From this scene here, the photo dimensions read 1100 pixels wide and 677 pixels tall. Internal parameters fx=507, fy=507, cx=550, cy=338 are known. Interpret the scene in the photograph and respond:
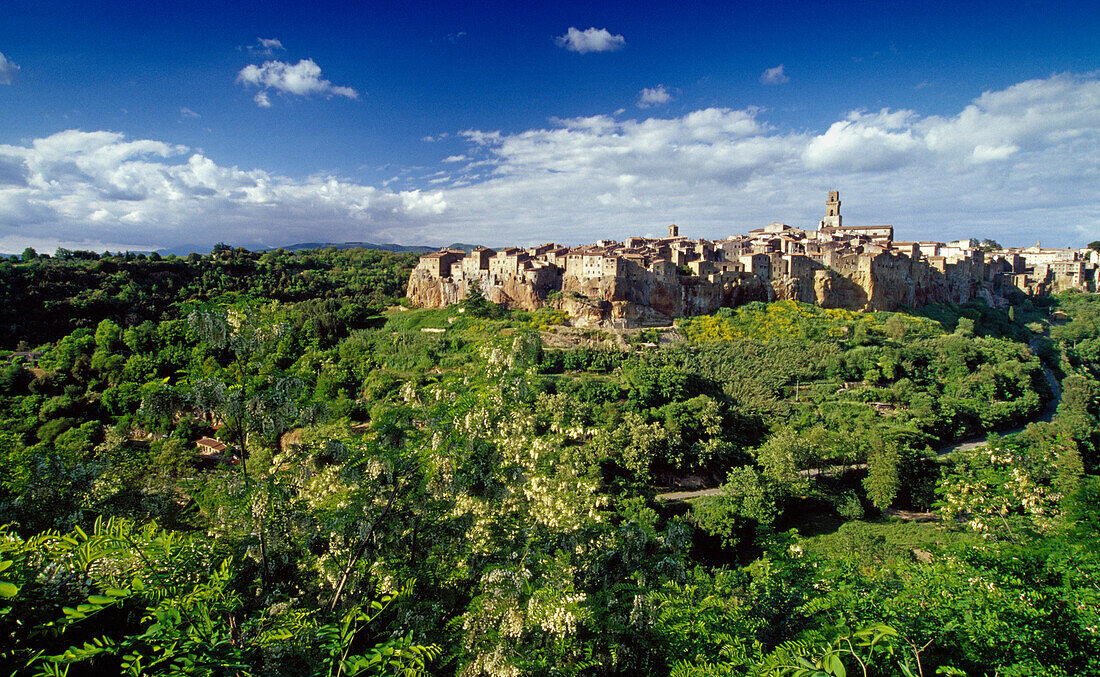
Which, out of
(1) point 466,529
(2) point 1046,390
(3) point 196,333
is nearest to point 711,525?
(1) point 466,529

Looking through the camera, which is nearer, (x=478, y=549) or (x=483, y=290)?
(x=478, y=549)

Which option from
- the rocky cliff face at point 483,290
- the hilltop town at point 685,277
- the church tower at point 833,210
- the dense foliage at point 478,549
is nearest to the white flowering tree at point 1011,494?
the dense foliage at point 478,549

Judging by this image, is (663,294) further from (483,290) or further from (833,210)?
(833,210)

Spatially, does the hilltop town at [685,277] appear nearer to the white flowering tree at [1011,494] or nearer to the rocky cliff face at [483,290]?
the rocky cliff face at [483,290]

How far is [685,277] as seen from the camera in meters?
38.8

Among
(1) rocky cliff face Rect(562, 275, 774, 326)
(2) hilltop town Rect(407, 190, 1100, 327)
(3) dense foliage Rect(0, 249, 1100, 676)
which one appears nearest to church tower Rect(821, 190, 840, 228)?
(2) hilltop town Rect(407, 190, 1100, 327)

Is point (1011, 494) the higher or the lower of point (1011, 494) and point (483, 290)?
the lower

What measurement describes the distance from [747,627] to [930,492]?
69.5ft

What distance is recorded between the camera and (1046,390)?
1262 inches

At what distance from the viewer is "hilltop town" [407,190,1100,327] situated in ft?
121

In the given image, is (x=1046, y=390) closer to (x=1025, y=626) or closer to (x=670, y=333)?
(x=670, y=333)

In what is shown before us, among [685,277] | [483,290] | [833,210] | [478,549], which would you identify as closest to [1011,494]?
[478,549]

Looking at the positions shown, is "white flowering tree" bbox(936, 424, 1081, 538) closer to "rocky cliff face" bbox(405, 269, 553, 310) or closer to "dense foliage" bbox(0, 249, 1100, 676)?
"dense foliage" bbox(0, 249, 1100, 676)

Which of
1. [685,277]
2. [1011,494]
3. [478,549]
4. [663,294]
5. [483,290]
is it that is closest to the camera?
[478,549]
